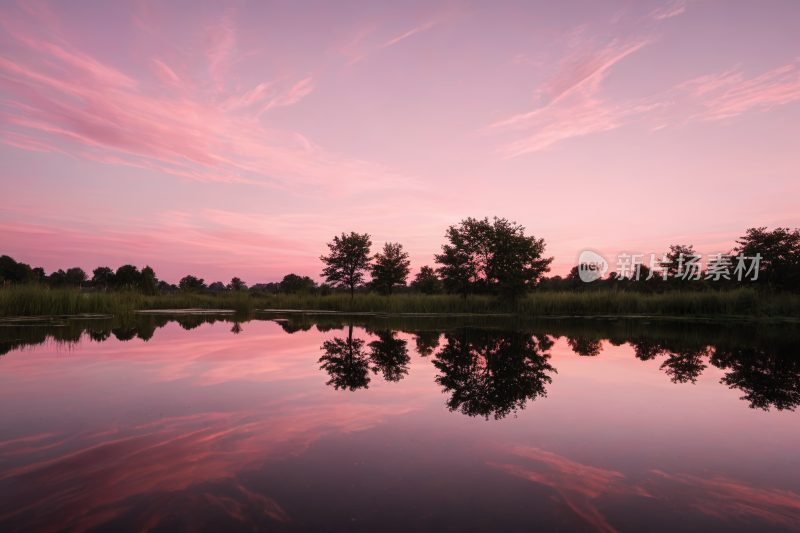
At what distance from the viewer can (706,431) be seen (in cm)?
486

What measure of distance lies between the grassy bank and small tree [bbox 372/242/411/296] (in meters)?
10.5

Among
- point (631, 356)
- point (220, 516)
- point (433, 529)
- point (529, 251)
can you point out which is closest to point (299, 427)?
point (220, 516)

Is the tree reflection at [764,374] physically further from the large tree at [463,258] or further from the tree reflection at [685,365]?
the large tree at [463,258]

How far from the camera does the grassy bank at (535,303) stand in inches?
1137

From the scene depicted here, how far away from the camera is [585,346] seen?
12.6 metres

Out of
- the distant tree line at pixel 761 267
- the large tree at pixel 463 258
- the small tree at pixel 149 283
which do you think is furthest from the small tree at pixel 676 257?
the small tree at pixel 149 283

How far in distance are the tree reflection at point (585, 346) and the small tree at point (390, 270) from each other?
31.5 m

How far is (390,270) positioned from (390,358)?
3577cm

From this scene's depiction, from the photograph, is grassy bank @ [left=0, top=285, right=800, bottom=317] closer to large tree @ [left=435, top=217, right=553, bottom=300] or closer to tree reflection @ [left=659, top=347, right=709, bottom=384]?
large tree @ [left=435, top=217, right=553, bottom=300]

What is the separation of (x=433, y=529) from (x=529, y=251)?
113 feet

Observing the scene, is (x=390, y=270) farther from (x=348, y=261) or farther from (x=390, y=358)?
(x=390, y=358)

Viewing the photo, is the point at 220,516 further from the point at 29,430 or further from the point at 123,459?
the point at 29,430

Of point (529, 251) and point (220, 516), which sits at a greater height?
point (529, 251)

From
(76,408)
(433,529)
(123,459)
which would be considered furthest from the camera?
(76,408)
